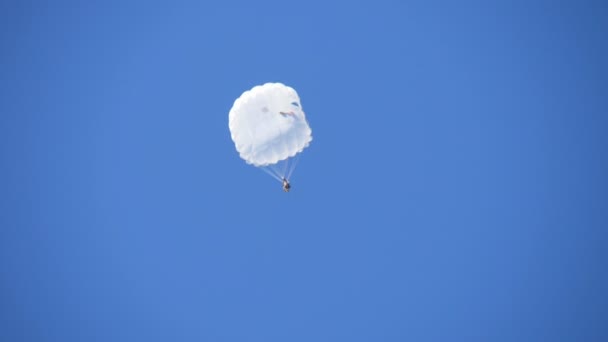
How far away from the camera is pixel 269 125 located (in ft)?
54.6

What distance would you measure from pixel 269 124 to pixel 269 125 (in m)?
0.04

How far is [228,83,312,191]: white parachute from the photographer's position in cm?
1642

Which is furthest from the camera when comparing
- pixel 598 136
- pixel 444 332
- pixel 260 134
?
pixel 598 136

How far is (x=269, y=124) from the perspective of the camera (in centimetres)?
1666

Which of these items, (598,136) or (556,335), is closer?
(556,335)

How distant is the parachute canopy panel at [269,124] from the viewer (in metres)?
16.4

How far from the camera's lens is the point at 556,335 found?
37031mm

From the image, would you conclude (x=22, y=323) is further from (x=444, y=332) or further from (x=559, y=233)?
(x=559, y=233)

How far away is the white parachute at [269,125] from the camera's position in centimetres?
1642

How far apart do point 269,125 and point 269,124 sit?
44 mm

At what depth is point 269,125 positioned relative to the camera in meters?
16.6

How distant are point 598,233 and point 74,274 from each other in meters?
54.2

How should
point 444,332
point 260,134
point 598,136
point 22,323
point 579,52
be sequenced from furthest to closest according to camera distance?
point 579,52 → point 598,136 → point 22,323 → point 444,332 → point 260,134

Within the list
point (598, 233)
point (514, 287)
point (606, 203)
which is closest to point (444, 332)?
point (514, 287)
